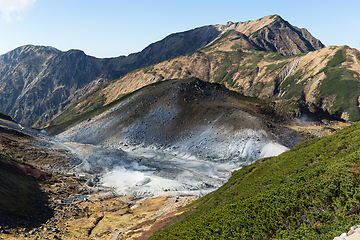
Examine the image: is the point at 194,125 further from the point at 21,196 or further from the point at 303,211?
the point at 303,211

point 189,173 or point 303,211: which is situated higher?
point 303,211

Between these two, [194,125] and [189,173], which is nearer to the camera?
[189,173]

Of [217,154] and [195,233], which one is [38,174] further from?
[217,154]

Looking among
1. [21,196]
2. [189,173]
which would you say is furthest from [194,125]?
[21,196]

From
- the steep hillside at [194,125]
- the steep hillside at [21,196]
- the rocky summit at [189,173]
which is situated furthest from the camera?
the steep hillside at [194,125]

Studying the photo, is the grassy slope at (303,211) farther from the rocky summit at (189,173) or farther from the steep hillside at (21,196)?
the steep hillside at (21,196)

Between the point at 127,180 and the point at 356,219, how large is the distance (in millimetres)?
65368

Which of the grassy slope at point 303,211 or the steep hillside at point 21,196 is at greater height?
the grassy slope at point 303,211

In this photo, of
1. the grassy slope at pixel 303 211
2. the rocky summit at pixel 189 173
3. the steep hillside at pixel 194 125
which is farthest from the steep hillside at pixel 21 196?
the steep hillside at pixel 194 125

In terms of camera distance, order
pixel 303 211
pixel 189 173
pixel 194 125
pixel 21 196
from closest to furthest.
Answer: pixel 303 211
pixel 21 196
pixel 189 173
pixel 194 125

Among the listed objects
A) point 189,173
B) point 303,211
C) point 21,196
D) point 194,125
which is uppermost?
point 303,211

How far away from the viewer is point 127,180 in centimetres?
7325

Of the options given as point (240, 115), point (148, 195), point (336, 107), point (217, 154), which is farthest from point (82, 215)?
point (336, 107)

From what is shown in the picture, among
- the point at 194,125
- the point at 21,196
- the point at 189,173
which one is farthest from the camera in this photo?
the point at 194,125
